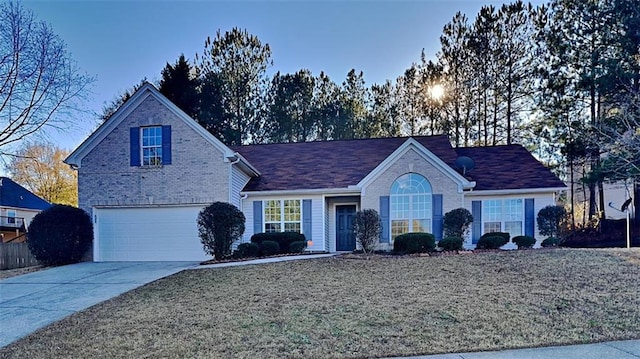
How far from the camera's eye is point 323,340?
6148 millimetres

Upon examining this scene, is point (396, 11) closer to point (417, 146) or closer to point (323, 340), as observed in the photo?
point (417, 146)

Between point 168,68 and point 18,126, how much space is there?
54.8 ft

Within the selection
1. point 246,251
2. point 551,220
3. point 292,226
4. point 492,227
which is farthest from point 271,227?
point 551,220

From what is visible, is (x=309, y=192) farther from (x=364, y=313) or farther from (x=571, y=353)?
(x=571, y=353)

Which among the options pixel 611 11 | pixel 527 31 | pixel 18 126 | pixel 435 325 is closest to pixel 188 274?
pixel 435 325

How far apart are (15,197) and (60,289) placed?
2655 centimetres

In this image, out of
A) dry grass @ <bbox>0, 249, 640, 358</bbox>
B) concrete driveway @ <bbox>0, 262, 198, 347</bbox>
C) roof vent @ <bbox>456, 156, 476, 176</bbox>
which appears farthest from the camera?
roof vent @ <bbox>456, 156, 476, 176</bbox>

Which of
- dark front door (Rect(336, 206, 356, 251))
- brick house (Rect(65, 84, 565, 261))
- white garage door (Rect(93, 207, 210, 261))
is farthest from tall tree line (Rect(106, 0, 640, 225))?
white garage door (Rect(93, 207, 210, 261))

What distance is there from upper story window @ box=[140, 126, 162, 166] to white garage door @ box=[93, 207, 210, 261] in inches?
72.0

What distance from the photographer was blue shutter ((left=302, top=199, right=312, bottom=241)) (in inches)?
658

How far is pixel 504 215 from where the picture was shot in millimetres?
16234

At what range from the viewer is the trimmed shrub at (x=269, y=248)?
15031 mm

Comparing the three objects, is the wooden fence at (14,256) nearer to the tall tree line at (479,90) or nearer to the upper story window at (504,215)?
the tall tree line at (479,90)

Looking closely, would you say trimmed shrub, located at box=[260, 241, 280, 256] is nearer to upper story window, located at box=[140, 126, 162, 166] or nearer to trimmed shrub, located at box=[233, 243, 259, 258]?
trimmed shrub, located at box=[233, 243, 259, 258]
